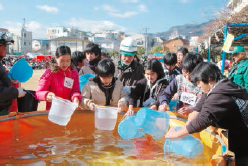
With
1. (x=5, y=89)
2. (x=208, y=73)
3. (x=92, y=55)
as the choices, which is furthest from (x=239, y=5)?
(x=5, y=89)

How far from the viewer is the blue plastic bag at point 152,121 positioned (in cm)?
256

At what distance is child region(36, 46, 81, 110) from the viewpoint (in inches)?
122

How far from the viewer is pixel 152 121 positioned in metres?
2.58

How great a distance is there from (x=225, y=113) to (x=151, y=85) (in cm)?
157

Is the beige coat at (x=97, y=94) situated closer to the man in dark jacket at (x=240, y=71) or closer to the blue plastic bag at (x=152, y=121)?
the blue plastic bag at (x=152, y=121)

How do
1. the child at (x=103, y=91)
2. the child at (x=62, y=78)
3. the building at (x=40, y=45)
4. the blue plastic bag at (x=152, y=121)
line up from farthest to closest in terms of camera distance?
the building at (x=40, y=45) < the child at (x=62, y=78) < the child at (x=103, y=91) < the blue plastic bag at (x=152, y=121)

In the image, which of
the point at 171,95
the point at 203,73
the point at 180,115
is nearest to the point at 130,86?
the point at 171,95

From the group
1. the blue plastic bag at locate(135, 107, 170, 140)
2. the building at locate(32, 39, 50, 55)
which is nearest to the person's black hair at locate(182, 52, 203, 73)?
the blue plastic bag at locate(135, 107, 170, 140)

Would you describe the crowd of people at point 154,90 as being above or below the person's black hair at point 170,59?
below

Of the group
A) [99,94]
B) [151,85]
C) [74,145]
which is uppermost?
[151,85]

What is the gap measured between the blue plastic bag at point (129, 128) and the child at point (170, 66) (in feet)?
6.21

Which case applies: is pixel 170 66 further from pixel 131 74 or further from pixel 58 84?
pixel 58 84

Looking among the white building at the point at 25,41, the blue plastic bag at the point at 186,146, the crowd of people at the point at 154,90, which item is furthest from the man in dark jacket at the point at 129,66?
the white building at the point at 25,41

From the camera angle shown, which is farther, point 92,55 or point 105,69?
point 92,55
